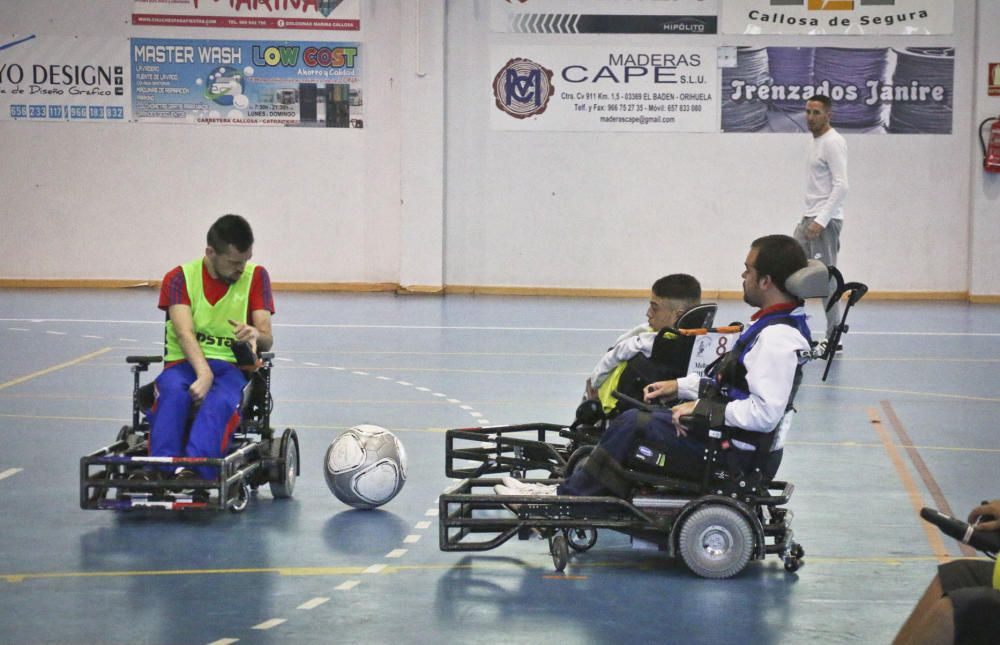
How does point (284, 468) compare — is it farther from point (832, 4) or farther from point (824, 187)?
point (832, 4)

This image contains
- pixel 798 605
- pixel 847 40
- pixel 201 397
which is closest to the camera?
pixel 798 605

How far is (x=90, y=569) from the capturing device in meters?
5.71

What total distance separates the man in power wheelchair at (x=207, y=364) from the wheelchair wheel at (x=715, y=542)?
6.89 feet

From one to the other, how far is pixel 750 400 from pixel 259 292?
2783mm

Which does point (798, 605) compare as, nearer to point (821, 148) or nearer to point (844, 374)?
point (844, 374)

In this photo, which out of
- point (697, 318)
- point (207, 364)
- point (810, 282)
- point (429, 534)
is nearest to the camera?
point (810, 282)

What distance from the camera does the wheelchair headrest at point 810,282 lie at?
5426 mm

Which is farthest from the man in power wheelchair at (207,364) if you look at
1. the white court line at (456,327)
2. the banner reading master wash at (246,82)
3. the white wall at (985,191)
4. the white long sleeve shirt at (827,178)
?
the white wall at (985,191)

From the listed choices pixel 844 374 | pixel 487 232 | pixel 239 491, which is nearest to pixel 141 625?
pixel 239 491

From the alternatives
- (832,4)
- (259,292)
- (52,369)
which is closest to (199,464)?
(259,292)

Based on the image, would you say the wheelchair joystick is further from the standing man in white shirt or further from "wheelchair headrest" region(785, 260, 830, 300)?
the standing man in white shirt

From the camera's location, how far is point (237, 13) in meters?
18.1

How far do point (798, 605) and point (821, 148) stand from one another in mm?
8016

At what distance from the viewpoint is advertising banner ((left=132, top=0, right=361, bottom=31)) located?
1811cm
